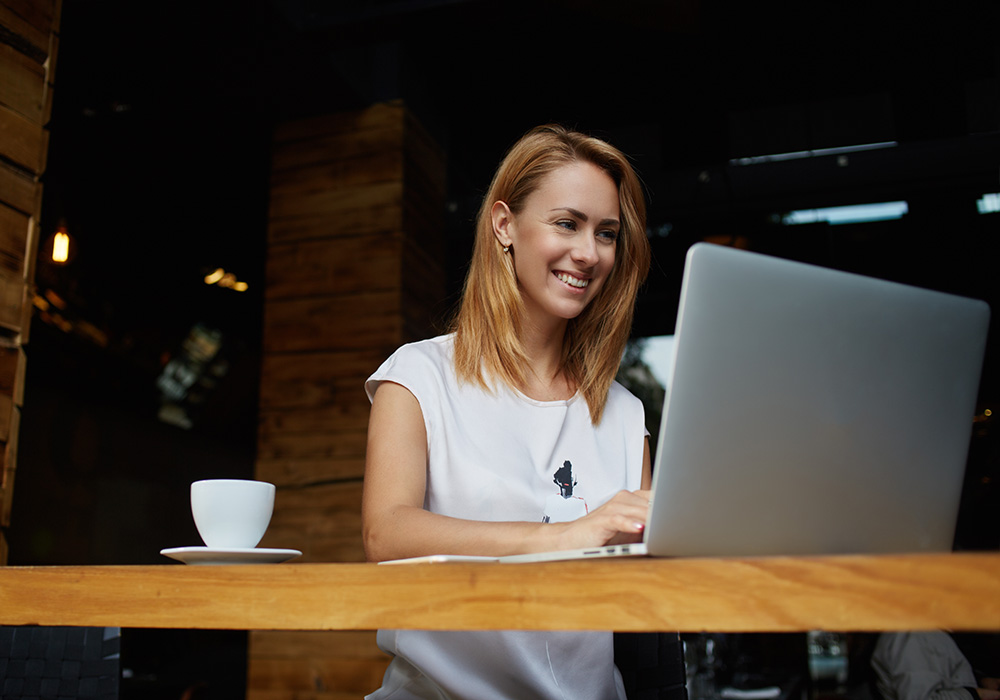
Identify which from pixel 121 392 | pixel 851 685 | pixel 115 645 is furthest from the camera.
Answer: pixel 121 392

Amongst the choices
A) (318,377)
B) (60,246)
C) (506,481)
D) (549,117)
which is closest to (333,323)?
(318,377)

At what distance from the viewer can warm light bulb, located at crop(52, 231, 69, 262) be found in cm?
528

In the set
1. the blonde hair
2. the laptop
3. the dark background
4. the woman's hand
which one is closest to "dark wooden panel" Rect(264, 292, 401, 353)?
the dark background

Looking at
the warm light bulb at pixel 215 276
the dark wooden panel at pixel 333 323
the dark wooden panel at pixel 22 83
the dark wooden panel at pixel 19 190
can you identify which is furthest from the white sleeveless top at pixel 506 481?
the warm light bulb at pixel 215 276

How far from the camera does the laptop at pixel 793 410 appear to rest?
26.0 inches

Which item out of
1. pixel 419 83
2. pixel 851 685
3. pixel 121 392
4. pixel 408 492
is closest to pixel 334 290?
pixel 419 83

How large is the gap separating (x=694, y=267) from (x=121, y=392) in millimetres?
7631

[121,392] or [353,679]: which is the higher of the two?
[121,392]

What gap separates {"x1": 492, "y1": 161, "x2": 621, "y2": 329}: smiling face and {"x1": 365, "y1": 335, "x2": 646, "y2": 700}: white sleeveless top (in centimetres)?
19

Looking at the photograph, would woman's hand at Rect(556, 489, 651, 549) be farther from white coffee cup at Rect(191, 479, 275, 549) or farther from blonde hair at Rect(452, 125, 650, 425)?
blonde hair at Rect(452, 125, 650, 425)

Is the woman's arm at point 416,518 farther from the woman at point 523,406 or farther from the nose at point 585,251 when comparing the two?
the nose at point 585,251

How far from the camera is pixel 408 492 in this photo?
1184mm

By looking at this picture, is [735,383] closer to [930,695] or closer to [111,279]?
[930,695]

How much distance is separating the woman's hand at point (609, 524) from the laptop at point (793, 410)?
53 mm
